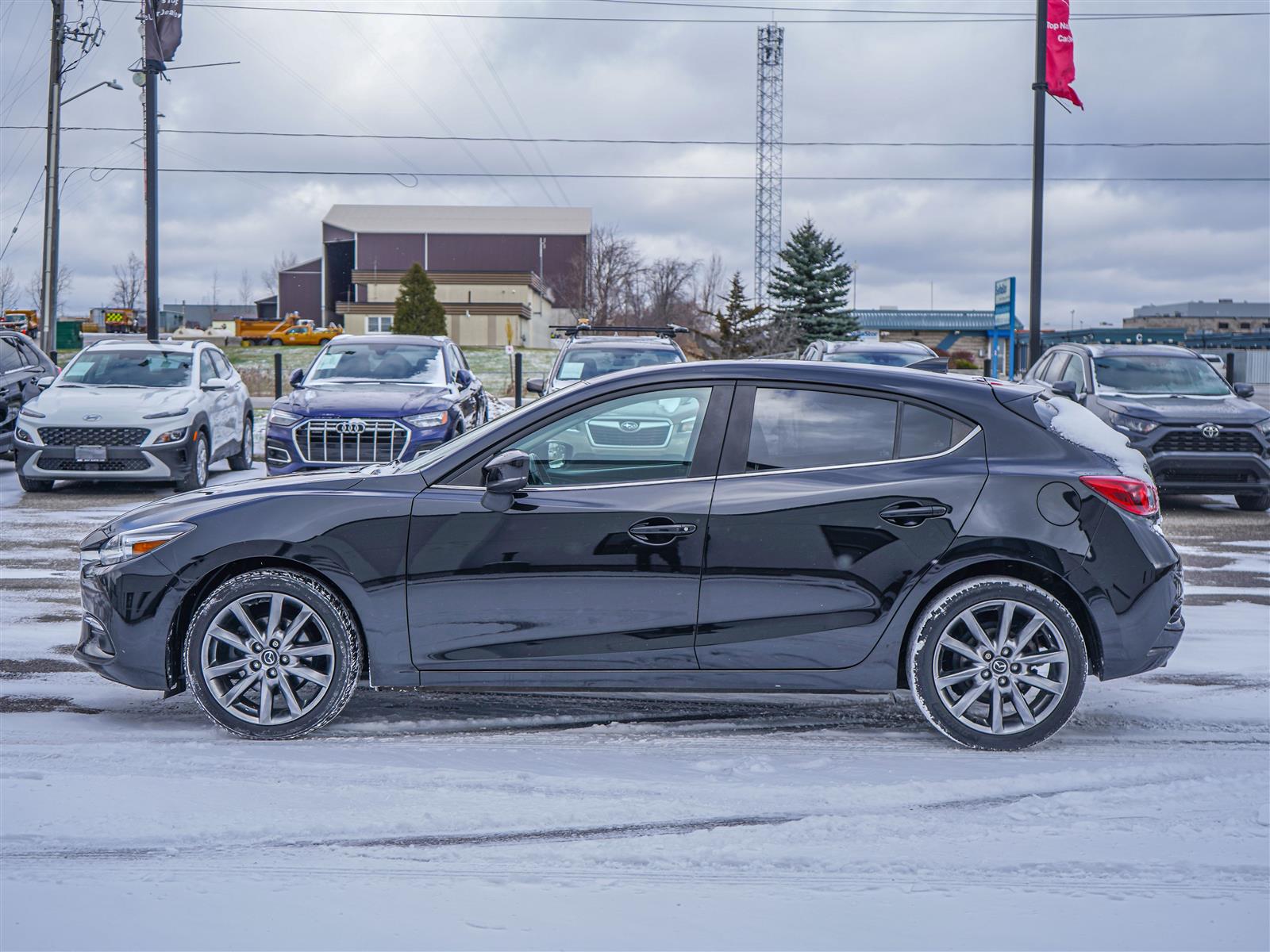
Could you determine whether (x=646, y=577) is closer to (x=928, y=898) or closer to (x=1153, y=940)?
(x=928, y=898)

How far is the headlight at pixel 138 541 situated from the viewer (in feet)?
16.5

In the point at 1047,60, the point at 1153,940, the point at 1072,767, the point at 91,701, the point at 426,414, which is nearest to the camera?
the point at 1153,940

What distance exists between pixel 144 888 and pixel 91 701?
2.26 m

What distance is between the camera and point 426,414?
494 inches

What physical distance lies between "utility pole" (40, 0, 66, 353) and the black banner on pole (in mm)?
11493

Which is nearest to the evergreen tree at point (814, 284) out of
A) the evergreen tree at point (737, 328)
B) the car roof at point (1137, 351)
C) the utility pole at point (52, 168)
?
the evergreen tree at point (737, 328)

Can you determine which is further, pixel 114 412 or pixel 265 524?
pixel 114 412

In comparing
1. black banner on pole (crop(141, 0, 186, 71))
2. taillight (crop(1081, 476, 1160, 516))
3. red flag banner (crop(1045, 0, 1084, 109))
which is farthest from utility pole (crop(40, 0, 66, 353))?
taillight (crop(1081, 476, 1160, 516))

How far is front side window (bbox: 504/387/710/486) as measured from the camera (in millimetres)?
5059

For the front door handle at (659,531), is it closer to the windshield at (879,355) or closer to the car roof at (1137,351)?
the car roof at (1137,351)

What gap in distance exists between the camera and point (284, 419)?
1243 cm

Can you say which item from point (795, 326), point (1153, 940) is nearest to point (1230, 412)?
point (1153, 940)

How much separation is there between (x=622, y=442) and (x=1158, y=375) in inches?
448

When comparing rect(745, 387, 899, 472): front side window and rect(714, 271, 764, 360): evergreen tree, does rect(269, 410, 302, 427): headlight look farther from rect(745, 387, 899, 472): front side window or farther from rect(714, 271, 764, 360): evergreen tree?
rect(714, 271, 764, 360): evergreen tree
